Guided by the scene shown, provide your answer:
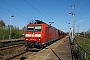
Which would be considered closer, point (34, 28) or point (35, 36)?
point (35, 36)

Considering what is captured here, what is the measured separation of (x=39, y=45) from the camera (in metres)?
18.5

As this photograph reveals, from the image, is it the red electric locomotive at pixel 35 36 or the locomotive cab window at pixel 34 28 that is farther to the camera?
the locomotive cab window at pixel 34 28

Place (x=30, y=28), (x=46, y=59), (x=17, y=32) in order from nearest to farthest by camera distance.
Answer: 1. (x=46, y=59)
2. (x=30, y=28)
3. (x=17, y=32)

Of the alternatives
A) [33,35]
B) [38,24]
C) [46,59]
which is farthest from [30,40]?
[46,59]

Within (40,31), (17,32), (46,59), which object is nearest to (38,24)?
(40,31)

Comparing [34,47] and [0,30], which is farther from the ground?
[0,30]

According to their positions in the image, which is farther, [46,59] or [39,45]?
[39,45]

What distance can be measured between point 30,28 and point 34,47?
242 cm

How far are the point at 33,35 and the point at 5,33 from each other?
30.6 m

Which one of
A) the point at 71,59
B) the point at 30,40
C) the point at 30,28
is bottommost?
the point at 71,59

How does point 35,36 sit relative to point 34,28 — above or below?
below

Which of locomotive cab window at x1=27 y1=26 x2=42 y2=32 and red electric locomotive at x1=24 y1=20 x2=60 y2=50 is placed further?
locomotive cab window at x1=27 y1=26 x2=42 y2=32

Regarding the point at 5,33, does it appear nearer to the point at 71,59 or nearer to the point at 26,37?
the point at 26,37

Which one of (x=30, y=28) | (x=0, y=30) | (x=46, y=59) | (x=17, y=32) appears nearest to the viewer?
(x=46, y=59)
